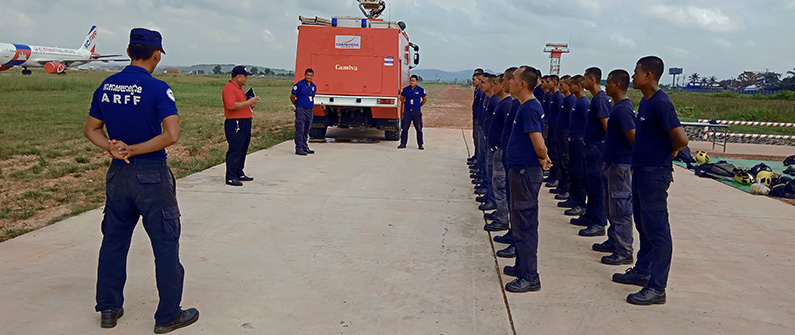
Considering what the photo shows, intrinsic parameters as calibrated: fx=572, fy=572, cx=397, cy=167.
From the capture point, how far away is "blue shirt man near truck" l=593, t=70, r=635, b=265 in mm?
5191

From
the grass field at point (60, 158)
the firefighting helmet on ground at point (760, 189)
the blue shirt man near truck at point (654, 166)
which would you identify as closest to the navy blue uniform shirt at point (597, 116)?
the blue shirt man near truck at point (654, 166)

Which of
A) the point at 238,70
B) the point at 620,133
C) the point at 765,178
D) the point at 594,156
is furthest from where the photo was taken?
the point at 765,178

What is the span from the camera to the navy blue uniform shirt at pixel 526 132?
4539 mm

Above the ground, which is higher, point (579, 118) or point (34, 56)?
point (34, 56)

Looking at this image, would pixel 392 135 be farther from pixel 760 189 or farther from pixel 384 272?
pixel 384 272

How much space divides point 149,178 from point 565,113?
6.30 metres

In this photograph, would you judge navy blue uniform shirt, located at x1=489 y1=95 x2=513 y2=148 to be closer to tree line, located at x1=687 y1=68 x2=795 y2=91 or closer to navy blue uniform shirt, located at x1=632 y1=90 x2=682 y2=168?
navy blue uniform shirt, located at x1=632 y1=90 x2=682 y2=168

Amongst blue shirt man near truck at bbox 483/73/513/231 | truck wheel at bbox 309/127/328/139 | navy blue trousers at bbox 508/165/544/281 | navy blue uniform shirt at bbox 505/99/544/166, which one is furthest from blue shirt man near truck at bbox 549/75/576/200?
truck wheel at bbox 309/127/328/139

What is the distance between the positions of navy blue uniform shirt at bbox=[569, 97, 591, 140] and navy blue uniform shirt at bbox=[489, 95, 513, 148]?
1.32 metres

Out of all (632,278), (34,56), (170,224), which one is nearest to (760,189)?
(632,278)

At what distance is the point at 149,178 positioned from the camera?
3.47m

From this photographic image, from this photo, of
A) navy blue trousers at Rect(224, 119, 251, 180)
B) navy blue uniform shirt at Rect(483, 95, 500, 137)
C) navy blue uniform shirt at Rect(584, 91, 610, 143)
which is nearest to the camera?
navy blue uniform shirt at Rect(584, 91, 610, 143)

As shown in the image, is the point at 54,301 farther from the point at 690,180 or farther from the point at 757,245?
the point at 690,180

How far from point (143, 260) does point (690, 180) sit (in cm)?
A: 926
